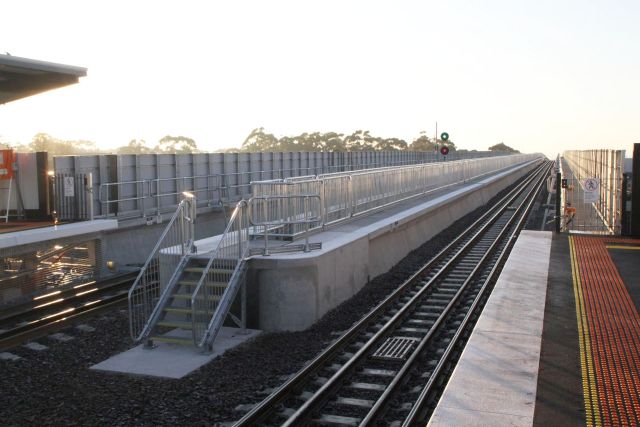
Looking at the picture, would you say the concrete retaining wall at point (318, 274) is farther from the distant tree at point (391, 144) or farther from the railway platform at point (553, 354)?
the distant tree at point (391, 144)

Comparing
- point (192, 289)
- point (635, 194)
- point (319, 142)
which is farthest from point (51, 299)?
point (319, 142)

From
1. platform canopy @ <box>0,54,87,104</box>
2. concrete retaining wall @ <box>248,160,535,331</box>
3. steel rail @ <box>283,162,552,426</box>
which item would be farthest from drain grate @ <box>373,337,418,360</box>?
platform canopy @ <box>0,54,87,104</box>

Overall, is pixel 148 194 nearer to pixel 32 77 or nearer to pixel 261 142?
pixel 32 77

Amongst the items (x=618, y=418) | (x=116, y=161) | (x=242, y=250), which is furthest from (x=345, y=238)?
(x=116, y=161)

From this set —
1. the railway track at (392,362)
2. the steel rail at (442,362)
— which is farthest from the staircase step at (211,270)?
the steel rail at (442,362)

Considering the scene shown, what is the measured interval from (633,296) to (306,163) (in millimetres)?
28656

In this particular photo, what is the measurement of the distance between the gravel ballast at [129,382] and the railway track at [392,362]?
38cm

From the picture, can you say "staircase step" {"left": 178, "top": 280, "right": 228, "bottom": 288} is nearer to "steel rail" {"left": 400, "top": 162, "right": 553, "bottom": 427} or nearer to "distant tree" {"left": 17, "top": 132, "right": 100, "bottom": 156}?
"steel rail" {"left": 400, "top": 162, "right": 553, "bottom": 427}

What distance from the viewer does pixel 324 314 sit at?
40.2 feet

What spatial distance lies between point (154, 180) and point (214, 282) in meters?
11.0

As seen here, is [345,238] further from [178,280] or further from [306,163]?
[306,163]

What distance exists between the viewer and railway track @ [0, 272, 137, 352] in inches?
467

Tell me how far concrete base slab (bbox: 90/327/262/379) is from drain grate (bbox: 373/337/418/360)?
219 centimetres

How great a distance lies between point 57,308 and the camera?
1385 centimetres
